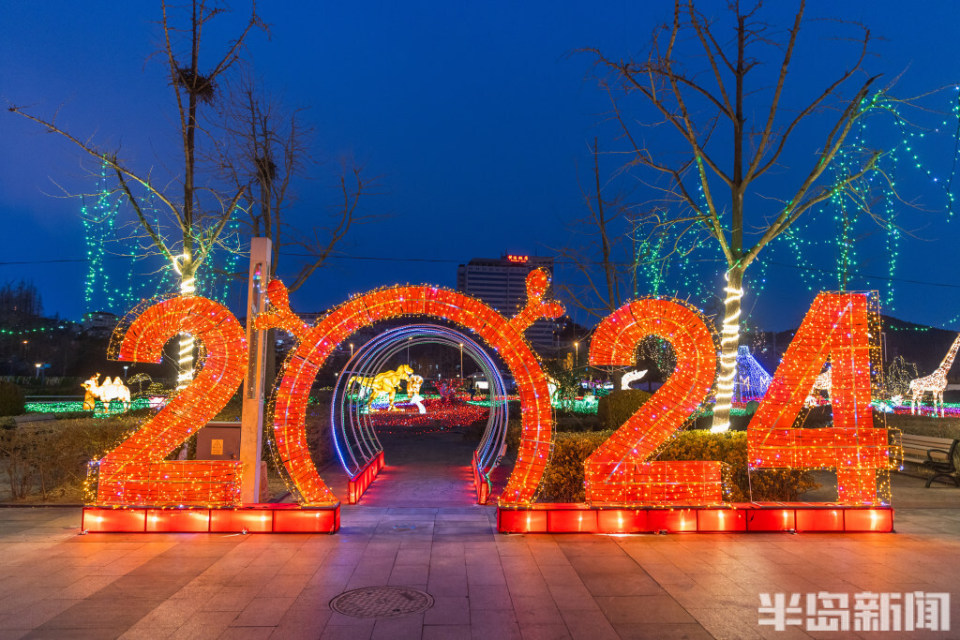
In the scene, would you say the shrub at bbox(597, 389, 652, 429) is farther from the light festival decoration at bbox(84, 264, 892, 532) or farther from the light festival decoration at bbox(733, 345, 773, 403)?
the light festival decoration at bbox(733, 345, 773, 403)

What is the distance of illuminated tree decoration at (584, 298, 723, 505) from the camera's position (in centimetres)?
750

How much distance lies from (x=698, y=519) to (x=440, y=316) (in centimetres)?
409

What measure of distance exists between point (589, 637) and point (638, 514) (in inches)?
132

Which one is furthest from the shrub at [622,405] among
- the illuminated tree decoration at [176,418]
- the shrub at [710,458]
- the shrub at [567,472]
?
the illuminated tree decoration at [176,418]

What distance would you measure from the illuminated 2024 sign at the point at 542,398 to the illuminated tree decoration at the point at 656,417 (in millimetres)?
14

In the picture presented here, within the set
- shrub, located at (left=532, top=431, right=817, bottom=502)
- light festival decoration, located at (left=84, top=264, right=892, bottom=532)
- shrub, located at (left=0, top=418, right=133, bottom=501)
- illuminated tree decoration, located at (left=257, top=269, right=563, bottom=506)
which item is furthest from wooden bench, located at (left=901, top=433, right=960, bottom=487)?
shrub, located at (left=0, top=418, right=133, bottom=501)

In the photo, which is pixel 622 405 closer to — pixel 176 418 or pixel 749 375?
pixel 176 418

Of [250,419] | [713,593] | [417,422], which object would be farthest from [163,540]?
[417,422]

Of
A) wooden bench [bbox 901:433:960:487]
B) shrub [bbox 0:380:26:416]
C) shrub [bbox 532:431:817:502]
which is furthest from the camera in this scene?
shrub [bbox 0:380:26:416]

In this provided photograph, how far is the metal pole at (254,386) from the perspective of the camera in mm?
8117

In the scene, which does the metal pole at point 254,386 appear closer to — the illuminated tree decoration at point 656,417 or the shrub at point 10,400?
the illuminated tree decoration at point 656,417

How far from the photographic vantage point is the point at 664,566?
20.5 feet

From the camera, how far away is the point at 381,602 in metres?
5.16

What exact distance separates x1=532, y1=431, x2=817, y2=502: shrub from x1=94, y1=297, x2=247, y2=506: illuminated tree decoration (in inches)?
175
